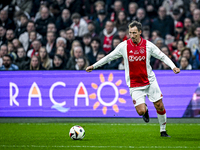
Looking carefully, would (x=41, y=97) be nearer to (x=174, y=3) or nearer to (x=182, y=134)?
(x=182, y=134)

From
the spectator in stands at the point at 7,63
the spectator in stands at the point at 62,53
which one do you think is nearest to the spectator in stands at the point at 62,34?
the spectator in stands at the point at 62,53

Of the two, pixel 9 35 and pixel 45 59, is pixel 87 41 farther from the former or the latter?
pixel 9 35

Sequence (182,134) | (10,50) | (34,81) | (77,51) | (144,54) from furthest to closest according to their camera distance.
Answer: (10,50) → (77,51) → (34,81) → (182,134) → (144,54)

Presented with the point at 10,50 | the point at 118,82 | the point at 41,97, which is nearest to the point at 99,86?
the point at 118,82

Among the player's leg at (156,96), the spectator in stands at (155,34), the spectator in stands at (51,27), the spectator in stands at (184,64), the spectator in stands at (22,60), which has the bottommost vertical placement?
the player's leg at (156,96)

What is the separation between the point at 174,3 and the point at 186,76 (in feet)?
13.8

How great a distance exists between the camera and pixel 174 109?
10141 mm

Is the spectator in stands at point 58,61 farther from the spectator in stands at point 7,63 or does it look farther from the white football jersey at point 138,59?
the white football jersey at point 138,59

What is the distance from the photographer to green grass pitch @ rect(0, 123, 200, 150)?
650 centimetres

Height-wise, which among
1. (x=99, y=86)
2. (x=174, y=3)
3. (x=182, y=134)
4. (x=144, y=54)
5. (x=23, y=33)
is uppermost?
(x=174, y=3)

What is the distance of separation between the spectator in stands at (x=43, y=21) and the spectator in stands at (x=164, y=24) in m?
3.82

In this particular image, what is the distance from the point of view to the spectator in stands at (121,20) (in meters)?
12.8

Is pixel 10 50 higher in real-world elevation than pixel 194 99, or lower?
higher

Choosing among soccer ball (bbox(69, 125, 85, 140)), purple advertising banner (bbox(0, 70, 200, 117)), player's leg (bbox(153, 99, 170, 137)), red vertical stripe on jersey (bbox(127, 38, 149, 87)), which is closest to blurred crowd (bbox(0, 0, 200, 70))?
purple advertising banner (bbox(0, 70, 200, 117))
